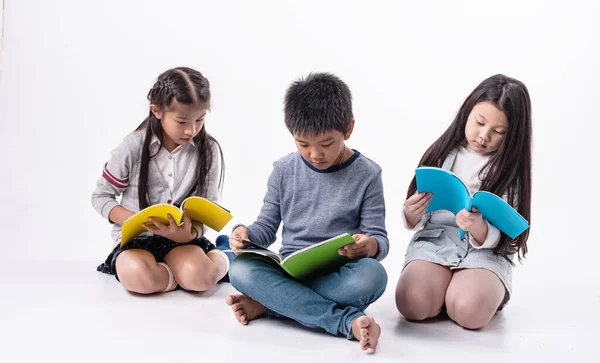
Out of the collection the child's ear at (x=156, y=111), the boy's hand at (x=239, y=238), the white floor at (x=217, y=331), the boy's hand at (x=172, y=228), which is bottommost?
the white floor at (x=217, y=331)

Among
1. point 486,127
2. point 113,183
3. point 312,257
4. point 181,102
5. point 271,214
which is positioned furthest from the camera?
point 113,183

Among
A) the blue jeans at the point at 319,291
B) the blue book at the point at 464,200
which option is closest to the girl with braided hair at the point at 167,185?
the blue jeans at the point at 319,291

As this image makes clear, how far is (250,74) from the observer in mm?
4293

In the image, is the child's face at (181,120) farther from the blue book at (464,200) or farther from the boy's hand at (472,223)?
the boy's hand at (472,223)

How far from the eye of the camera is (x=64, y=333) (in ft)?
7.99

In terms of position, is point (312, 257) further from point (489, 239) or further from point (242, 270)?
point (489, 239)

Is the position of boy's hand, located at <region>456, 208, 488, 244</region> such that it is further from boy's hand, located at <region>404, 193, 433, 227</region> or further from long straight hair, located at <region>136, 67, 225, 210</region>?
long straight hair, located at <region>136, 67, 225, 210</region>

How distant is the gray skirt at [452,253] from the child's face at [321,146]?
48cm

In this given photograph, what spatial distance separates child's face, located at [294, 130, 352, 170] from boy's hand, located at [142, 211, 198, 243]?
22.8 inches

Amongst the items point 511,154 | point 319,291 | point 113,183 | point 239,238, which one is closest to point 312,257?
point 319,291

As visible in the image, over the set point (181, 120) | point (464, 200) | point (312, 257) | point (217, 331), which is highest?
point (181, 120)

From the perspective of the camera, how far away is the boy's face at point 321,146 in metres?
2.52

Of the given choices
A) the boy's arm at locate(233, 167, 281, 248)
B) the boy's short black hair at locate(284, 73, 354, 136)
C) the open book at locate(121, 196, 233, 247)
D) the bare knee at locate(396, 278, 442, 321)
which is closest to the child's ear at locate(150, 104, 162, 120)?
the open book at locate(121, 196, 233, 247)

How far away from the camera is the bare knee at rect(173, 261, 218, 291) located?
290 centimetres
